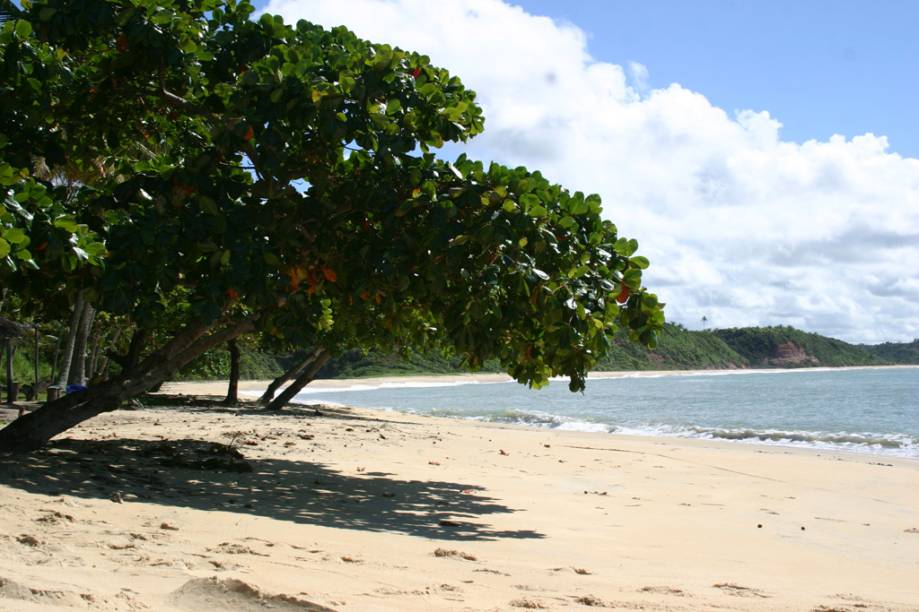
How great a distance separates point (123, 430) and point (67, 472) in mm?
5661

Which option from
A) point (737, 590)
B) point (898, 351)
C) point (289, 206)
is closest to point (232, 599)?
point (737, 590)

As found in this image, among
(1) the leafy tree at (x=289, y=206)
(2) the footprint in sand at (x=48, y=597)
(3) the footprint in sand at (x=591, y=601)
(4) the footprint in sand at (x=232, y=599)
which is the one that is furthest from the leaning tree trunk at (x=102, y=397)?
(3) the footprint in sand at (x=591, y=601)

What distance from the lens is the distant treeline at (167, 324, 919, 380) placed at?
7981 cm

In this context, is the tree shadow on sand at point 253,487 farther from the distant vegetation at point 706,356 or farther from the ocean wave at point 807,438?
the distant vegetation at point 706,356

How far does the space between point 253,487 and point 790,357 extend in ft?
441

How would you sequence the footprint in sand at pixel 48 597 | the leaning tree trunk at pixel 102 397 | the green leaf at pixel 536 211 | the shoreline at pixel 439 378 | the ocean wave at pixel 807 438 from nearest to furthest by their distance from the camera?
1. the footprint in sand at pixel 48 597
2. the green leaf at pixel 536 211
3. the leaning tree trunk at pixel 102 397
4. the ocean wave at pixel 807 438
5. the shoreline at pixel 439 378

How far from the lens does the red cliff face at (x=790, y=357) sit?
5113 inches

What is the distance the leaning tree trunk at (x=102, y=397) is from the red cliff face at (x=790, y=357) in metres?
131

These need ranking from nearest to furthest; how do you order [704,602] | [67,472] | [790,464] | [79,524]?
[704,602], [79,524], [67,472], [790,464]

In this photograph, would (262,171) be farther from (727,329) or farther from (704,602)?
(727,329)

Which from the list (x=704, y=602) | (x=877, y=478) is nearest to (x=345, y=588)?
(x=704, y=602)

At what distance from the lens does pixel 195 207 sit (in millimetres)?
7488

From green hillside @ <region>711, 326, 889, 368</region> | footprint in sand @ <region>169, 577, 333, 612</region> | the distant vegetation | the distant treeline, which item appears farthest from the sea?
green hillside @ <region>711, 326, 889, 368</region>

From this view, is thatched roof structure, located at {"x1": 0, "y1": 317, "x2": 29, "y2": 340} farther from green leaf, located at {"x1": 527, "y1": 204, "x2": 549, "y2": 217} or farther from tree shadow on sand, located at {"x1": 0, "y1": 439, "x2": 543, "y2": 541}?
green leaf, located at {"x1": 527, "y1": 204, "x2": 549, "y2": 217}
